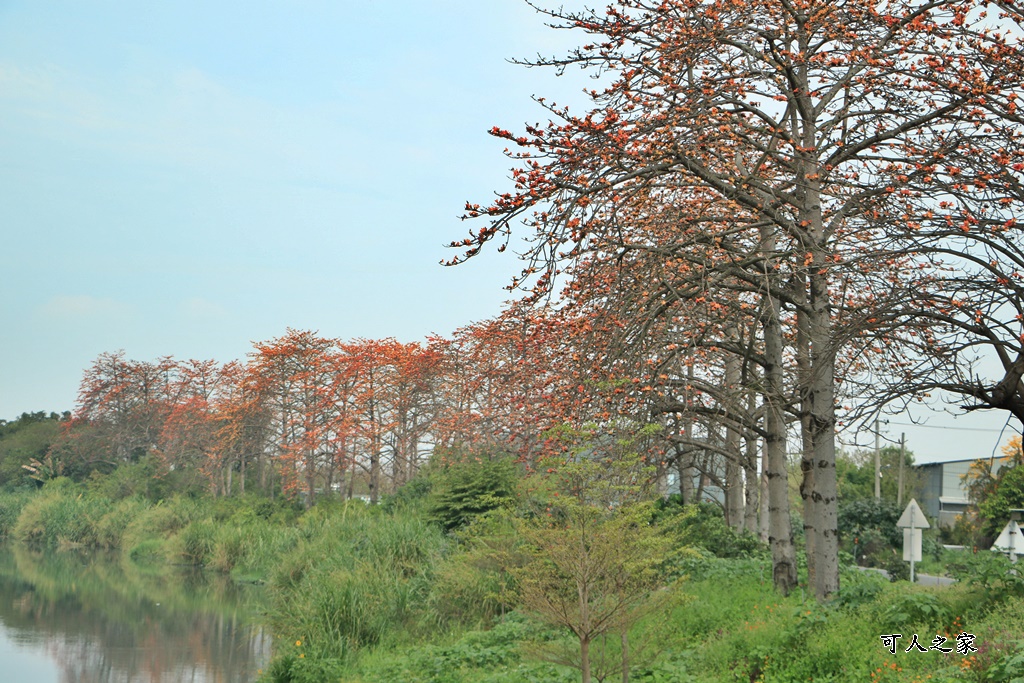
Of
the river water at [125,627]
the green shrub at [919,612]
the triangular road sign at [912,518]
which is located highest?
the triangular road sign at [912,518]

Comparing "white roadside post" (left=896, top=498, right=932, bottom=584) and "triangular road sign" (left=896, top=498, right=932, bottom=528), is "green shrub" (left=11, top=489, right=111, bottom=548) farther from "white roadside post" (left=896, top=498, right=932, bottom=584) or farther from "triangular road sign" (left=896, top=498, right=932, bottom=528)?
"triangular road sign" (left=896, top=498, right=932, bottom=528)

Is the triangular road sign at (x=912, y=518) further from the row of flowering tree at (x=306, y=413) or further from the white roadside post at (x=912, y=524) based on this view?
the row of flowering tree at (x=306, y=413)

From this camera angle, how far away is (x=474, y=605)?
639 inches

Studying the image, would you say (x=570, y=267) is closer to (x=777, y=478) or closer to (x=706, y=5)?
(x=706, y=5)

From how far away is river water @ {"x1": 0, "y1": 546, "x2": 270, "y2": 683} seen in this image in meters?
19.2

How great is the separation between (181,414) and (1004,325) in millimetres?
45893

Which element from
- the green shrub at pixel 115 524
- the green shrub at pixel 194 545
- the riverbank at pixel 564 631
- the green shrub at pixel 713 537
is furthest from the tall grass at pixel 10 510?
the green shrub at pixel 713 537

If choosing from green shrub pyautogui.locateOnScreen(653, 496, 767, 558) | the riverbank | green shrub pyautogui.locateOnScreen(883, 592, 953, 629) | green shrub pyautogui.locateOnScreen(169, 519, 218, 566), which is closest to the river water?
green shrub pyautogui.locateOnScreen(169, 519, 218, 566)

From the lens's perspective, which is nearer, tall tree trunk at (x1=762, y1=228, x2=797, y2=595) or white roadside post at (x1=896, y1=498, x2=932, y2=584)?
tall tree trunk at (x1=762, y1=228, x2=797, y2=595)

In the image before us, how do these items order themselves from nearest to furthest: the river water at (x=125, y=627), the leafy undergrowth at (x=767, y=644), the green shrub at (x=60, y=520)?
the leafy undergrowth at (x=767, y=644)
the river water at (x=125, y=627)
the green shrub at (x=60, y=520)

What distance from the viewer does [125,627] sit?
24594mm

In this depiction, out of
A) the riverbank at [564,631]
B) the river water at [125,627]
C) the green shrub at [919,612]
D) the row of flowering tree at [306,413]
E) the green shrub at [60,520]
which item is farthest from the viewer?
the green shrub at [60,520]

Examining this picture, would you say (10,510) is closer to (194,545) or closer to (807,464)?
(194,545)

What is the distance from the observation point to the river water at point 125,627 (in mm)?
19219
